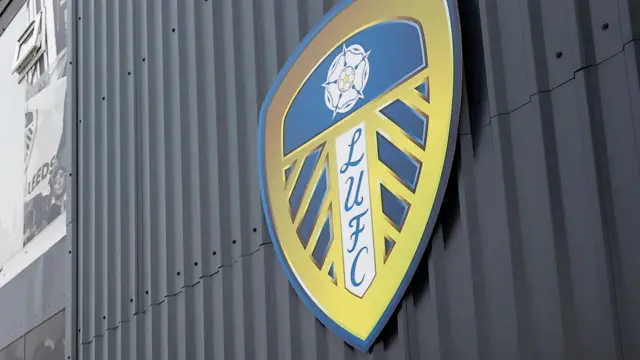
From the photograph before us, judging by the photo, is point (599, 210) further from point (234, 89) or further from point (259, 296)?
point (234, 89)

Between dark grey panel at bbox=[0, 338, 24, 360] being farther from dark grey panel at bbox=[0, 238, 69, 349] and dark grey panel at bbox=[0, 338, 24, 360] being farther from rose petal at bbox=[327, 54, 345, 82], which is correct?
rose petal at bbox=[327, 54, 345, 82]

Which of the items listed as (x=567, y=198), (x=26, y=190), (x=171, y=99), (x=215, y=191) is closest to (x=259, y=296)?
(x=215, y=191)

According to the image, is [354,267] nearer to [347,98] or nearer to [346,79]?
[347,98]

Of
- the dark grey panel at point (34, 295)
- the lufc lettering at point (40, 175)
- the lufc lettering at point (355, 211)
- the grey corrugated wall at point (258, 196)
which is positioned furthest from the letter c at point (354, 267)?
the lufc lettering at point (40, 175)

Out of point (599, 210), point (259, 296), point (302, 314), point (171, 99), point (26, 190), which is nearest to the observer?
point (599, 210)

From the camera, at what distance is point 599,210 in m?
3.80

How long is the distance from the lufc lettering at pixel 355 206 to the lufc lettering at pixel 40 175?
4.77 m

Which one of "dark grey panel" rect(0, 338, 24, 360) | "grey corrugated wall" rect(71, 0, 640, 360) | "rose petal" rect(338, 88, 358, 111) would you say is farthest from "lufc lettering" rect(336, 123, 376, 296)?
"dark grey panel" rect(0, 338, 24, 360)

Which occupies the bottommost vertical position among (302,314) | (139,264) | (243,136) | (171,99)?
(302,314)

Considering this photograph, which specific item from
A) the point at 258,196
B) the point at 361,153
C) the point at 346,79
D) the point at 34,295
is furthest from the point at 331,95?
the point at 34,295

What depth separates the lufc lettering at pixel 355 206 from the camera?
4941 millimetres

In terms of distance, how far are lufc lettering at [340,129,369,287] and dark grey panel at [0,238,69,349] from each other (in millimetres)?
3710

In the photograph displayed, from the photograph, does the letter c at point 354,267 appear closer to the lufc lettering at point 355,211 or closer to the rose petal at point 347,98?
the lufc lettering at point 355,211

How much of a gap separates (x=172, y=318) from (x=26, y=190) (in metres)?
3.89
